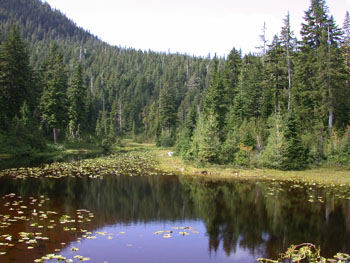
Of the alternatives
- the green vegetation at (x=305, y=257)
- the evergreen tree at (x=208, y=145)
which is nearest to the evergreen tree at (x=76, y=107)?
the evergreen tree at (x=208, y=145)

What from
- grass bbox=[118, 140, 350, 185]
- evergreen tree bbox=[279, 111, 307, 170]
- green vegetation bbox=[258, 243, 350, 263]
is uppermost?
evergreen tree bbox=[279, 111, 307, 170]

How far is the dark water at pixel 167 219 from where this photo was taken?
12672mm

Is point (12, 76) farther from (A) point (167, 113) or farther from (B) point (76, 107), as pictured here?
(A) point (167, 113)

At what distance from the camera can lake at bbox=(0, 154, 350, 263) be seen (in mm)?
12617

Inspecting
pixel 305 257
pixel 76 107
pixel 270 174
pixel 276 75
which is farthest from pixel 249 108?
pixel 305 257

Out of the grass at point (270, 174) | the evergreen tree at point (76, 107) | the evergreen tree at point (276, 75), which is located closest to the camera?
the grass at point (270, 174)

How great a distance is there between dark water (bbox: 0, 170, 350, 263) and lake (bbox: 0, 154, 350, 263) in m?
0.04

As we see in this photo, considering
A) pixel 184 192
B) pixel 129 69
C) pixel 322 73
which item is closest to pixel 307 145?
pixel 322 73

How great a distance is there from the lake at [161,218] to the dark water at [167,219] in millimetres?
43

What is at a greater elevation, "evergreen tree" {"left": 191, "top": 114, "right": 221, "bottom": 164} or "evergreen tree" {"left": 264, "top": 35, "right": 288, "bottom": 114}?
"evergreen tree" {"left": 264, "top": 35, "right": 288, "bottom": 114}

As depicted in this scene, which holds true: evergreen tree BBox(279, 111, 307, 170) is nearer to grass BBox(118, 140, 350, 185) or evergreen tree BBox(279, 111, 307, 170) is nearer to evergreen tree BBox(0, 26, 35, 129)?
grass BBox(118, 140, 350, 185)

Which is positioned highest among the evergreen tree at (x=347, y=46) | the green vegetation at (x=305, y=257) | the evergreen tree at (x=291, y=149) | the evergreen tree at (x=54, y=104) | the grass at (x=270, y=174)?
the evergreen tree at (x=347, y=46)

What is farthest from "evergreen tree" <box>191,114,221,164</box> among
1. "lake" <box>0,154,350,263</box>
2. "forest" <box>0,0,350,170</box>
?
"lake" <box>0,154,350,263</box>

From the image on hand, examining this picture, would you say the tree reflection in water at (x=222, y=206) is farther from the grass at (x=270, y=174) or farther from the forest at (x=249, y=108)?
the forest at (x=249, y=108)
